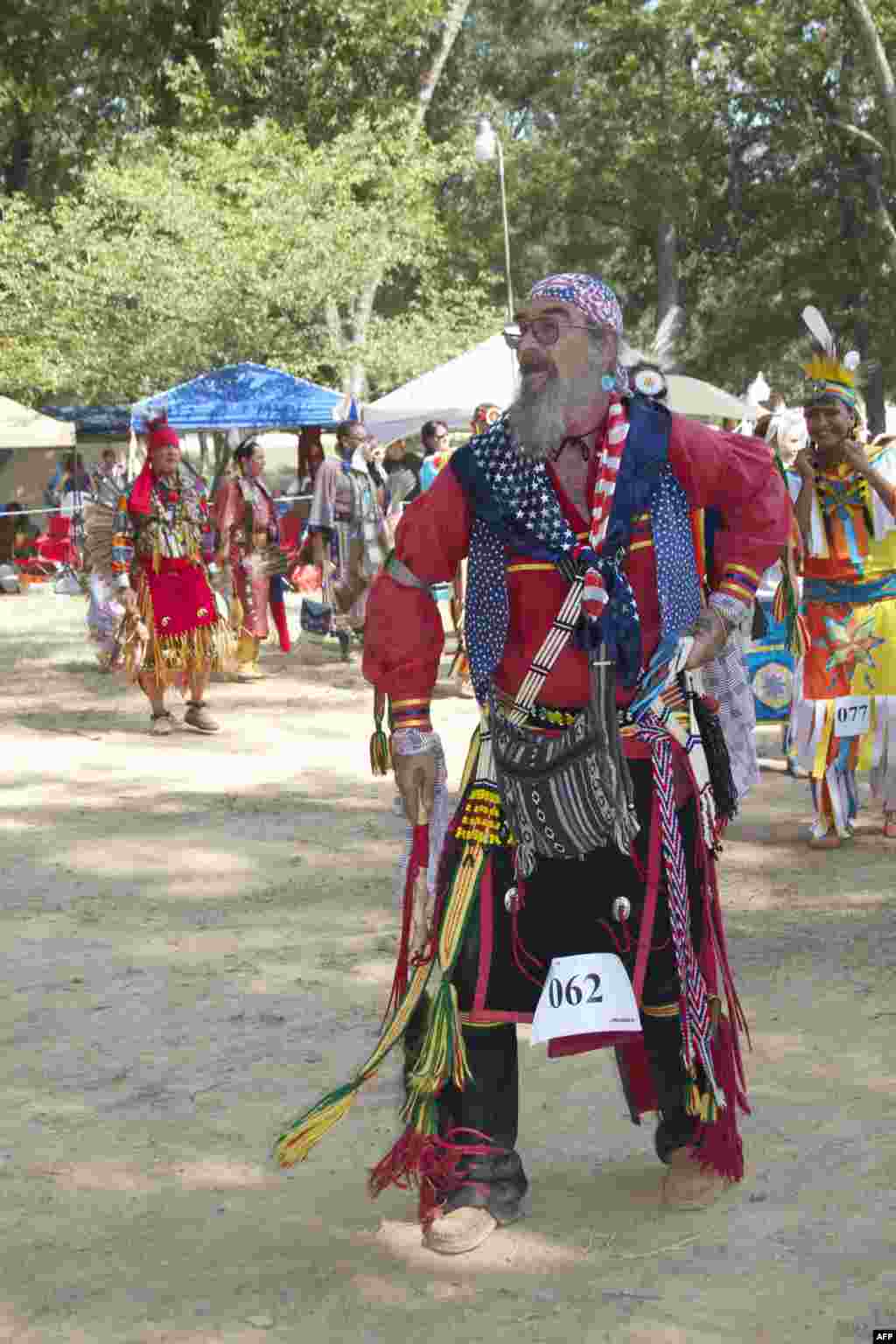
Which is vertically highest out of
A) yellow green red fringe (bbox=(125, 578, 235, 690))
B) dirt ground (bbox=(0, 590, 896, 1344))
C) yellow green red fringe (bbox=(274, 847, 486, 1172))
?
yellow green red fringe (bbox=(125, 578, 235, 690))

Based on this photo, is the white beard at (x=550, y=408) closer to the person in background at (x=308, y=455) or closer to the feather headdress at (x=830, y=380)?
the feather headdress at (x=830, y=380)

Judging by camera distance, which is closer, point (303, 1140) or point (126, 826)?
point (303, 1140)

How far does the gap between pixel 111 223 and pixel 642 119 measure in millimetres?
11392

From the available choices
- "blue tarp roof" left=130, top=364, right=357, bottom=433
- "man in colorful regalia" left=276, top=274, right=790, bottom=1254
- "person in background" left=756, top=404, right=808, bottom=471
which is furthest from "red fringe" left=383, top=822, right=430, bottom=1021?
"blue tarp roof" left=130, top=364, right=357, bottom=433

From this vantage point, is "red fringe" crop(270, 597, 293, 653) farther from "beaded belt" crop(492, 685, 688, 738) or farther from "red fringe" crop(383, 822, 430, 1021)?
"beaded belt" crop(492, 685, 688, 738)

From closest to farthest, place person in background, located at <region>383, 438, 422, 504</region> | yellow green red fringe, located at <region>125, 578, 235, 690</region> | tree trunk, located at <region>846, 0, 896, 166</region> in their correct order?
1. yellow green red fringe, located at <region>125, 578, 235, 690</region>
2. person in background, located at <region>383, 438, 422, 504</region>
3. tree trunk, located at <region>846, 0, 896, 166</region>

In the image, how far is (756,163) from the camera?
36.4 meters

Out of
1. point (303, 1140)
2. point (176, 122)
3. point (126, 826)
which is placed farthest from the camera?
point (176, 122)

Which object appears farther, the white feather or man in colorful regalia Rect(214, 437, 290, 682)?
man in colorful regalia Rect(214, 437, 290, 682)

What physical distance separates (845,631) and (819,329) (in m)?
1.33

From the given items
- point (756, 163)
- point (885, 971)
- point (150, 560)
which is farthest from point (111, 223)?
point (885, 971)

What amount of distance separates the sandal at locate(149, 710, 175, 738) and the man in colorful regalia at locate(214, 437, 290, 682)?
6.53ft

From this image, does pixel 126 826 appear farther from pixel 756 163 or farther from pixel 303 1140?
pixel 756 163

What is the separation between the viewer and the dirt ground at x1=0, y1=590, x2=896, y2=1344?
10.7ft
